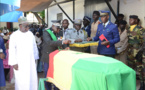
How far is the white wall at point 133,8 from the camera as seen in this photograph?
523cm

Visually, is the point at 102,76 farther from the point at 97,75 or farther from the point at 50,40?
the point at 50,40

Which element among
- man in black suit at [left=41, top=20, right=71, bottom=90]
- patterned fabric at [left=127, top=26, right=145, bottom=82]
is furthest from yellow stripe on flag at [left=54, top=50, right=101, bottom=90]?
patterned fabric at [left=127, top=26, right=145, bottom=82]

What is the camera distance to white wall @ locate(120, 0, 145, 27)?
206 inches

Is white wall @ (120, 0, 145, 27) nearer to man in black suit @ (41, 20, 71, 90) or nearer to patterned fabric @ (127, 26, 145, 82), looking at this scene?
patterned fabric @ (127, 26, 145, 82)

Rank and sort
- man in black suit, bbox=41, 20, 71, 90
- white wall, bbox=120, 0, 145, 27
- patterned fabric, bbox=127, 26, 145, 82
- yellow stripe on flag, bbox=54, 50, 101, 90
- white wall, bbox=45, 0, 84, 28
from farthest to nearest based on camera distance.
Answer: white wall, bbox=45, 0, 84, 28
white wall, bbox=120, 0, 145, 27
patterned fabric, bbox=127, 26, 145, 82
man in black suit, bbox=41, 20, 71, 90
yellow stripe on flag, bbox=54, 50, 101, 90

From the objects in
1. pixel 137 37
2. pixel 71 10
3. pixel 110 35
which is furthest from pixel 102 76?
pixel 71 10

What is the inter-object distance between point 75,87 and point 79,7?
6505 mm

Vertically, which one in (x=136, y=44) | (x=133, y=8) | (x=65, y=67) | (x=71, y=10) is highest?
(x=71, y=10)

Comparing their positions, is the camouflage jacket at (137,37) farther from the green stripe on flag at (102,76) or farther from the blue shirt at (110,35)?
the green stripe on flag at (102,76)

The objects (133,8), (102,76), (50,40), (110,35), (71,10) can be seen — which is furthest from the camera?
(71,10)

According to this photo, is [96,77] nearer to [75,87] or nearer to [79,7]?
[75,87]

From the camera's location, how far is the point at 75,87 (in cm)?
220

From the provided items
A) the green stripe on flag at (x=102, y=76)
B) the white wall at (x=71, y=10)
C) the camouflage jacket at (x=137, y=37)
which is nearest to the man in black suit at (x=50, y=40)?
the green stripe on flag at (x=102, y=76)

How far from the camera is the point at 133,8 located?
18.2 ft
